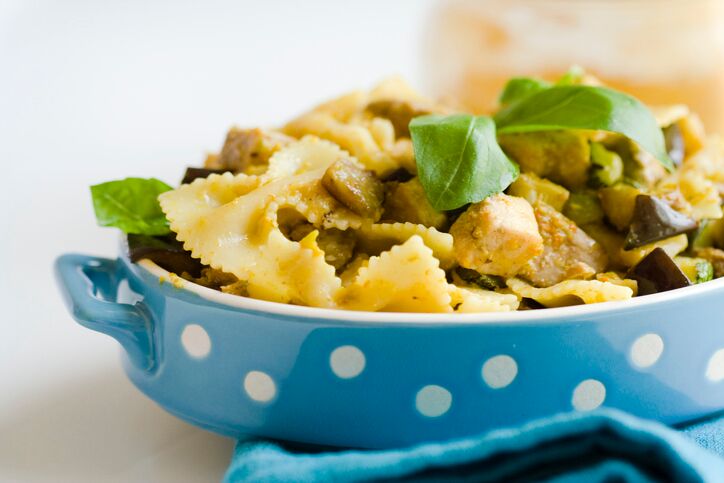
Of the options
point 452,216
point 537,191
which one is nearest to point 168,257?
point 452,216

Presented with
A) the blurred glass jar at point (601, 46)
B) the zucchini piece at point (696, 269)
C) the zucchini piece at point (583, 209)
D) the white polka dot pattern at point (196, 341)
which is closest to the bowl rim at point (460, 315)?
the white polka dot pattern at point (196, 341)

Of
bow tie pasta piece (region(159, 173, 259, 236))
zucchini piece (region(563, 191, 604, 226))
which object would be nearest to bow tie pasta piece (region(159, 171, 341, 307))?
bow tie pasta piece (region(159, 173, 259, 236))

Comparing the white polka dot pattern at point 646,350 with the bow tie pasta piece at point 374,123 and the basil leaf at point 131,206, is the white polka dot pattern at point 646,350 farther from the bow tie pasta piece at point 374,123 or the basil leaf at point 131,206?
the basil leaf at point 131,206

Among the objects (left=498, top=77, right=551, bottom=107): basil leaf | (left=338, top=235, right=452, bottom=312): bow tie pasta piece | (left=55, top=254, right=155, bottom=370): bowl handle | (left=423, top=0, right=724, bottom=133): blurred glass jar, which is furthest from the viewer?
(left=423, top=0, right=724, bottom=133): blurred glass jar

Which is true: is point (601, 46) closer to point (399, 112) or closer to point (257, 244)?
point (399, 112)

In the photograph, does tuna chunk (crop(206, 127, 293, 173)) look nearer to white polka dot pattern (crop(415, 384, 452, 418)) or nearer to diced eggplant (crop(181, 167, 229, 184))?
diced eggplant (crop(181, 167, 229, 184))
